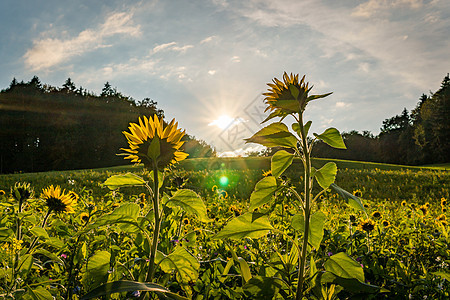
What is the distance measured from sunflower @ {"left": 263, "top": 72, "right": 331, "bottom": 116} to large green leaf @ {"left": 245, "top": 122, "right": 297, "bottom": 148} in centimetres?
6

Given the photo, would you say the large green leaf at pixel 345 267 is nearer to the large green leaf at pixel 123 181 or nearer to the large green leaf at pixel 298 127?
the large green leaf at pixel 298 127

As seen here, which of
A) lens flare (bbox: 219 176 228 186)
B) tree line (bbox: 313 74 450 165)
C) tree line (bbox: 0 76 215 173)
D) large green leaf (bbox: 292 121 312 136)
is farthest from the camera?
tree line (bbox: 313 74 450 165)

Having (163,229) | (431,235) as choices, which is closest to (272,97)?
(163,229)

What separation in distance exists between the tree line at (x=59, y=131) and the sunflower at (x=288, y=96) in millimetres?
34219

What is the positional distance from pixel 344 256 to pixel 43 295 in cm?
107

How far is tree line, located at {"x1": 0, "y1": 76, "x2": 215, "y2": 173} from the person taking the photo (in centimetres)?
3288

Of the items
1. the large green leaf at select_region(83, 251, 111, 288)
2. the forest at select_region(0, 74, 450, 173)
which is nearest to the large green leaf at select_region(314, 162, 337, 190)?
the large green leaf at select_region(83, 251, 111, 288)

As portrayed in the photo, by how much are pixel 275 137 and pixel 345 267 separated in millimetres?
A: 460

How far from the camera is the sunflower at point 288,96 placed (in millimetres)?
950

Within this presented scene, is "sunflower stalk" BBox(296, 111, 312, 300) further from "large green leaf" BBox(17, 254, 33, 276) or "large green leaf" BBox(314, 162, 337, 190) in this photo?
"large green leaf" BBox(17, 254, 33, 276)

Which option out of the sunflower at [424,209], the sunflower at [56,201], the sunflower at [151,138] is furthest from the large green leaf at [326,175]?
the sunflower at [424,209]

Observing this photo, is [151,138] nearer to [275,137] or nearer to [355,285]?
[275,137]

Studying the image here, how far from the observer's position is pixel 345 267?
95 cm

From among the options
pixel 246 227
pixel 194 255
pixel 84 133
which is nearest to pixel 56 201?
pixel 194 255
